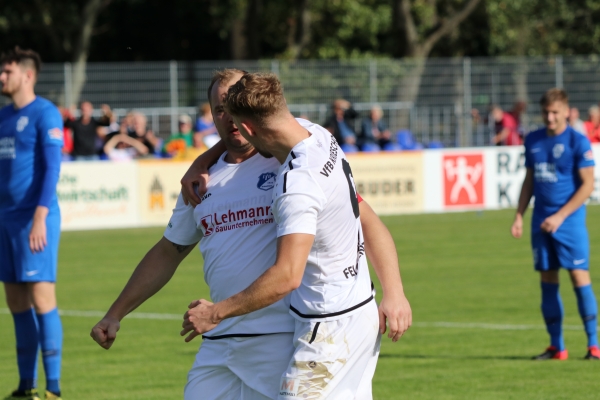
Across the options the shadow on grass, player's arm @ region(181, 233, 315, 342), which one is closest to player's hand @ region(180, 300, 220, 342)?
player's arm @ region(181, 233, 315, 342)

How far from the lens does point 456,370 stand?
8648 millimetres

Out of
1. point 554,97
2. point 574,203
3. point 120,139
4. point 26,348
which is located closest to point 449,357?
point 574,203

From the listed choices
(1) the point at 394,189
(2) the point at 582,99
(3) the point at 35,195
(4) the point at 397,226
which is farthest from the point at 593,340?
(2) the point at 582,99

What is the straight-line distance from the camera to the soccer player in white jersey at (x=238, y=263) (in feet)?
15.2

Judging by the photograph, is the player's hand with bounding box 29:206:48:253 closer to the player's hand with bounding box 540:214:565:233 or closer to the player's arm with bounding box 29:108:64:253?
the player's arm with bounding box 29:108:64:253

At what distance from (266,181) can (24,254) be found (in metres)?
3.29

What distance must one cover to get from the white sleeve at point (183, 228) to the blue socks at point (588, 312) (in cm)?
501

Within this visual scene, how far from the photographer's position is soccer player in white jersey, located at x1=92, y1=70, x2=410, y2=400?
15.2 ft

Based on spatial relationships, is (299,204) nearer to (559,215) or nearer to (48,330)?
(48,330)

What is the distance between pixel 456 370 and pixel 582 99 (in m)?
22.8

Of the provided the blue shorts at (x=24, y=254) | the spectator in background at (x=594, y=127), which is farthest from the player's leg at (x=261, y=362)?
the spectator in background at (x=594, y=127)

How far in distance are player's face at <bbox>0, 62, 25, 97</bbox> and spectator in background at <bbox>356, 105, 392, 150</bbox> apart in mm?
18267

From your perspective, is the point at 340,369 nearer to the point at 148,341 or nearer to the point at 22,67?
the point at 22,67

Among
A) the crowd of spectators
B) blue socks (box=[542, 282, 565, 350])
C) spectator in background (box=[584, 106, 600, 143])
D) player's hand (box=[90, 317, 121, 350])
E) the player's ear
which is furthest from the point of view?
spectator in background (box=[584, 106, 600, 143])
